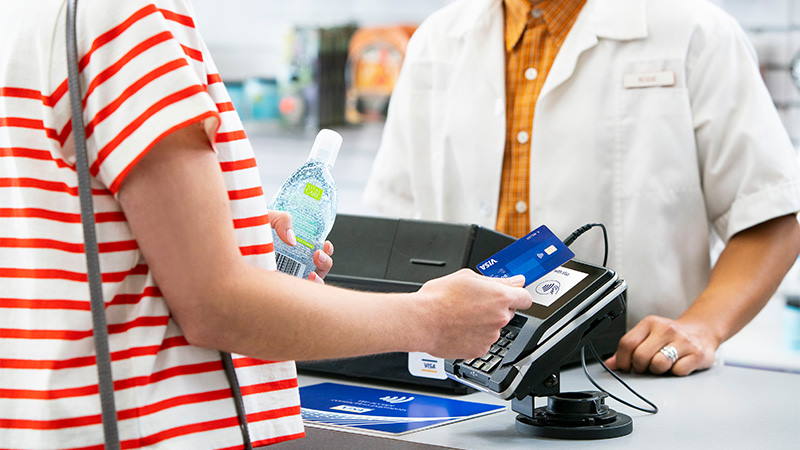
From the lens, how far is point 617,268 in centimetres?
199

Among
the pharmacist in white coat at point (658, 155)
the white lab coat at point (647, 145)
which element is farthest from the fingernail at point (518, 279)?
the white lab coat at point (647, 145)

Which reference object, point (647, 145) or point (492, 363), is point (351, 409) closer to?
point (492, 363)

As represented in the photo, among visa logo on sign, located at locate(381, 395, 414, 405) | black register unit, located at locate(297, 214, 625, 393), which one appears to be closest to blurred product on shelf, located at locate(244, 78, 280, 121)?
black register unit, located at locate(297, 214, 625, 393)

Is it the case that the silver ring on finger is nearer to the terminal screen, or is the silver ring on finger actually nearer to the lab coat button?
the terminal screen

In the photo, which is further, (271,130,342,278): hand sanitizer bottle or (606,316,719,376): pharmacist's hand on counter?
(606,316,719,376): pharmacist's hand on counter

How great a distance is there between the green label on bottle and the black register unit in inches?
12.9

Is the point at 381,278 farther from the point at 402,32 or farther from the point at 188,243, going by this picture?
the point at 402,32

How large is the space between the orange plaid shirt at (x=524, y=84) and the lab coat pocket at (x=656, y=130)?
0.18 metres

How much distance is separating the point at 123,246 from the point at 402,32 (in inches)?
103

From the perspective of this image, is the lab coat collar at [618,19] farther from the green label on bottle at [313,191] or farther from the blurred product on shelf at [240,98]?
the blurred product on shelf at [240,98]

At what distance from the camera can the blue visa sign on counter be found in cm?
131

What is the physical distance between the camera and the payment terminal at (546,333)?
1.23m

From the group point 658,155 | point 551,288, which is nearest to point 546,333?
point 551,288

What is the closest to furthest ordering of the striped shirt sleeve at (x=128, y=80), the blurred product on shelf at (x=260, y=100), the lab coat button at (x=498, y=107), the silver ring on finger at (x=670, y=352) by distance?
the striped shirt sleeve at (x=128, y=80), the silver ring on finger at (x=670, y=352), the lab coat button at (x=498, y=107), the blurred product on shelf at (x=260, y=100)
